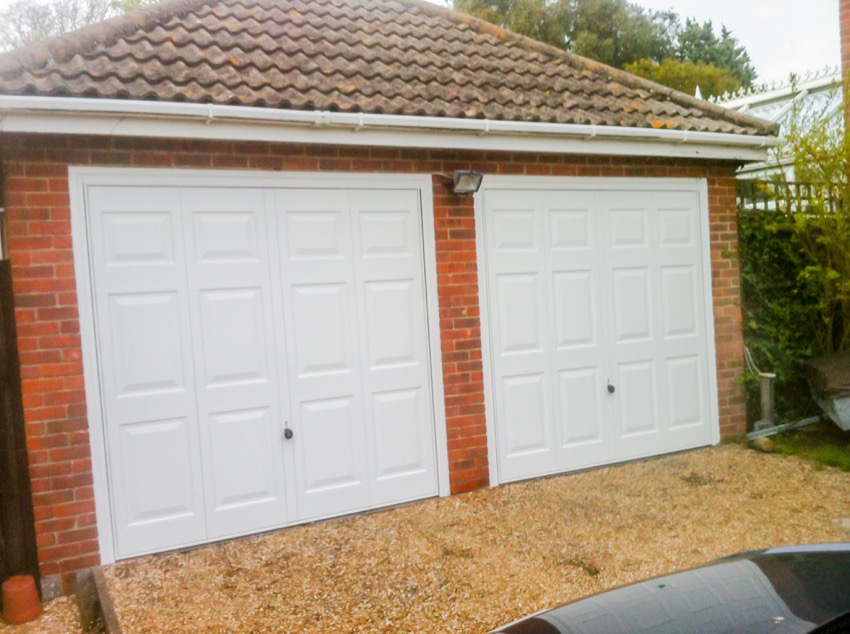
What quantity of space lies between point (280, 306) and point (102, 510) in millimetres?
1759

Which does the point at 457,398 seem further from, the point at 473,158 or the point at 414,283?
the point at 473,158

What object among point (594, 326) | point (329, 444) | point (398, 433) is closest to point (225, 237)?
point (329, 444)

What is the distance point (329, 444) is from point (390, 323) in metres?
1.01

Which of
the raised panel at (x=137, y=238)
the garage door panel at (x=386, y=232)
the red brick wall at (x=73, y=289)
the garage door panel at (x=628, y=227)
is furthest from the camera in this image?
the garage door panel at (x=628, y=227)

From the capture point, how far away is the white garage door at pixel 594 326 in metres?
6.27

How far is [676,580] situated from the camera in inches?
105

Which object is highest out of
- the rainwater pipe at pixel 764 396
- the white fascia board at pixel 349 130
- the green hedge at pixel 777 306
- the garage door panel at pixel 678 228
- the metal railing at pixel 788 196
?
the white fascia board at pixel 349 130

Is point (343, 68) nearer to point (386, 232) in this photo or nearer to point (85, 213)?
point (386, 232)

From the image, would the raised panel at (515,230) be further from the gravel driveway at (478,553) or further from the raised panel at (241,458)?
the raised panel at (241,458)

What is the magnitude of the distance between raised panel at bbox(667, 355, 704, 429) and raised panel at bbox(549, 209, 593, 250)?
1433 millimetres

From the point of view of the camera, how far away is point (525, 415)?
6.34 metres

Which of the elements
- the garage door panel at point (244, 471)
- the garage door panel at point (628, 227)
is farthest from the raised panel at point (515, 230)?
the garage door panel at point (244, 471)

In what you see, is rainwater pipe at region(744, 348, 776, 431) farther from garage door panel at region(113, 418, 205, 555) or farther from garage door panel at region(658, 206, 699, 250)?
garage door panel at region(113, 418, 205, 555)

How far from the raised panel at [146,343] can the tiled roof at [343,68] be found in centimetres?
131
